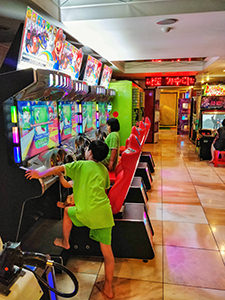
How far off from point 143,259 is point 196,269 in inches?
23.4

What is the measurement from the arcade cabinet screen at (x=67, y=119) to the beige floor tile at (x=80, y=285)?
1.74 metres

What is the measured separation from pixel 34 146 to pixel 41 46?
1071 millimetres

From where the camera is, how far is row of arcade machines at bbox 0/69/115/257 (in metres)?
2.35

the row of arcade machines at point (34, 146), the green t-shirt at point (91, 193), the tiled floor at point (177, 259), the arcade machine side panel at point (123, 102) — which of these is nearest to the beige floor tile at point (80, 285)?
the tiled floor at point (177, 259)

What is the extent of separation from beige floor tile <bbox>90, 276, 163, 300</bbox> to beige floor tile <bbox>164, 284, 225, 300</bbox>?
9cm

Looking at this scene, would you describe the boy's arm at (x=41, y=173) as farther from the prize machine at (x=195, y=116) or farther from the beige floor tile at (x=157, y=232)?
the prize machine at (x=195, y=116)

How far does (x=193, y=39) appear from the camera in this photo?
4059mm

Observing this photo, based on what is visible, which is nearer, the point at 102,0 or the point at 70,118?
the point at 102,0

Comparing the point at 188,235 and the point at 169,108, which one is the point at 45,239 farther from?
the point at 169,108

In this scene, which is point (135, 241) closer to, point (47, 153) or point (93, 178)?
point (93, 178)

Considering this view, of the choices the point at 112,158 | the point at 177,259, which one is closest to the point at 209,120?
the point at 112,158

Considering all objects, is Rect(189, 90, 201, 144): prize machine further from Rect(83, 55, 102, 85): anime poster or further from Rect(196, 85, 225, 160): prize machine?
Rect(83, 55, 102, 85): anime poster

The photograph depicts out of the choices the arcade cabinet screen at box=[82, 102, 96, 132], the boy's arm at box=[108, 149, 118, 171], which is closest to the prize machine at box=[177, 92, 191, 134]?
the arcade cabinet screen at box=[82, 102, 96, 132]

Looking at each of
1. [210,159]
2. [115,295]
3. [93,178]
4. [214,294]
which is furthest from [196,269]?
[210,159]
